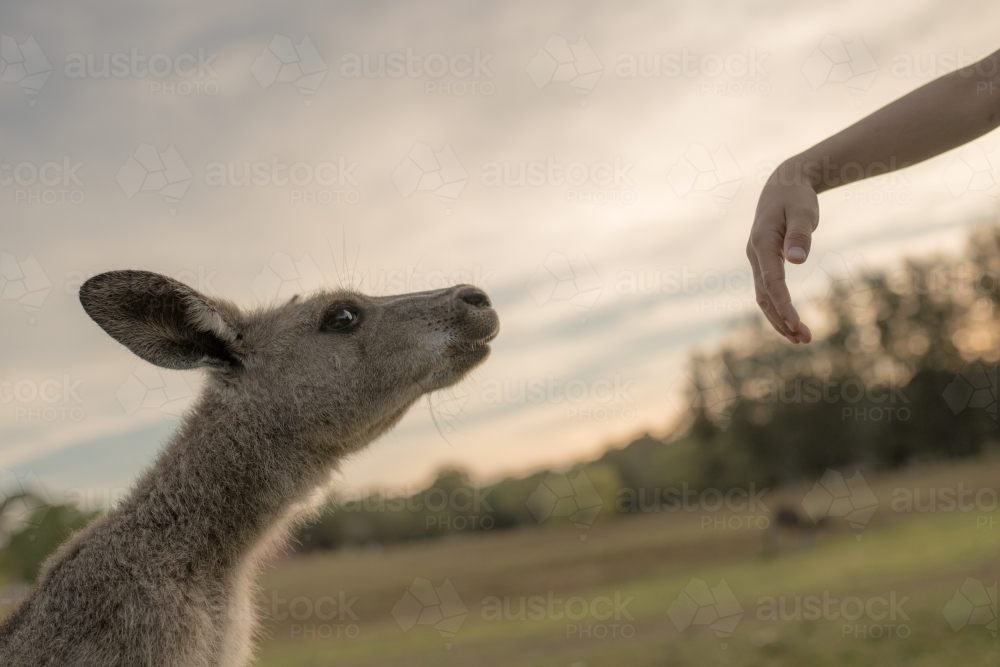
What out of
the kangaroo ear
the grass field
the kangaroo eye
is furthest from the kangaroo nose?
the grass field

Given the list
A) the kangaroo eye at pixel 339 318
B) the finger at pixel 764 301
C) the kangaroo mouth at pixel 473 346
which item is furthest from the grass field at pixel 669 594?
the finger at pixel 764 301

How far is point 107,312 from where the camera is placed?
12.1ft

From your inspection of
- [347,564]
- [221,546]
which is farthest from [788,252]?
[347,564]

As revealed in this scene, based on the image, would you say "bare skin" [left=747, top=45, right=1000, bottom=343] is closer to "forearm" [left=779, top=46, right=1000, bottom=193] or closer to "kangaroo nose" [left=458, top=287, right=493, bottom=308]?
"forearm" [left=779, top=46, right=1000, bottom=193]

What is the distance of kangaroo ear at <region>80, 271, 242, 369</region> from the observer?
364 cm

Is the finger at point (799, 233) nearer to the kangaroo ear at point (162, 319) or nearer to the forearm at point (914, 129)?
the forearm at point (914, 129)

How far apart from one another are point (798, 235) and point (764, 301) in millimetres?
374

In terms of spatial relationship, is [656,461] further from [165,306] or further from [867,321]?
[165,306]

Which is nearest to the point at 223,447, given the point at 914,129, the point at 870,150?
the point at 870,150

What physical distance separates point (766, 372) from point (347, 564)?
33.1m

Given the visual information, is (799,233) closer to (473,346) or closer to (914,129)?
(914,129)

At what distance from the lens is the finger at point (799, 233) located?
105 inches

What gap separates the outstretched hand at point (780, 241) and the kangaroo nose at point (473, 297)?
69.4 inches

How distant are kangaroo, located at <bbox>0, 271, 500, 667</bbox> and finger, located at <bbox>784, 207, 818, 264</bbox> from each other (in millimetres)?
1915
